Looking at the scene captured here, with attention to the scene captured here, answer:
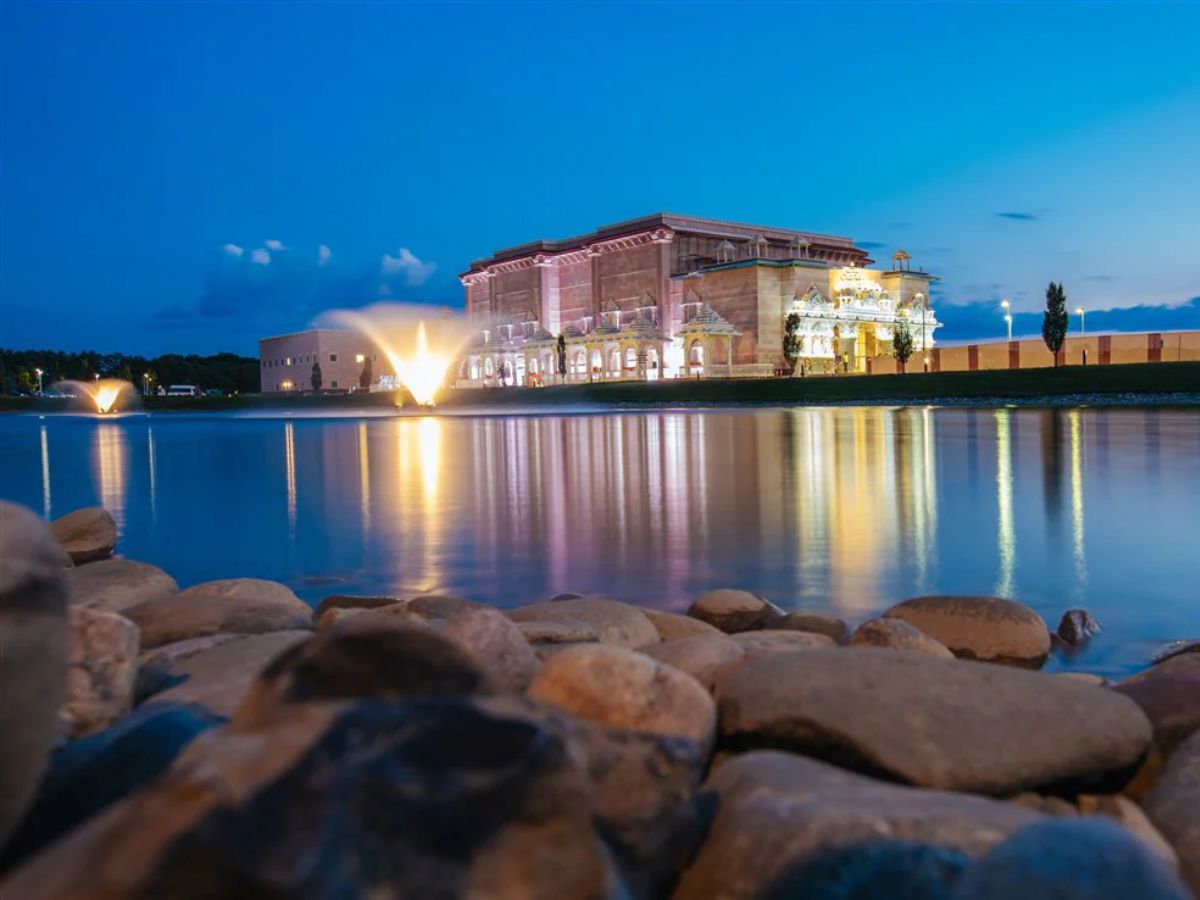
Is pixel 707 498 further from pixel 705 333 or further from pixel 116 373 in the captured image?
pixel 116 373

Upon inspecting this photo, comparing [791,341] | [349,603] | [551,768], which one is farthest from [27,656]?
[791,341]

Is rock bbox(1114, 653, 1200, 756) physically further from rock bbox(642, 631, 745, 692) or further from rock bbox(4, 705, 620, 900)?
rock bbox(4, 705, 620, 900)

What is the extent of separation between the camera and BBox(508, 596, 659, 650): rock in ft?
21.1

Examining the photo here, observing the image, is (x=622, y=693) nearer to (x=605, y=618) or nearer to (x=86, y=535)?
(x=605, y=618)

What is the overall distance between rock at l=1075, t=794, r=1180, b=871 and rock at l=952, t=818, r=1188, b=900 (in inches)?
36.3

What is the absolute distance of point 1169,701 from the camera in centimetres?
465

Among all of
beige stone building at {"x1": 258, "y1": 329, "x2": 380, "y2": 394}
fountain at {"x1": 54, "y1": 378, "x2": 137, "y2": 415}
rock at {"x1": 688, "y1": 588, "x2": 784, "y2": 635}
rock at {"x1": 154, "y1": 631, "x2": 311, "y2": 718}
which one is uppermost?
beige stone building at {"x1": 258, "y1": 329, "x2": 380, "y2": 394}

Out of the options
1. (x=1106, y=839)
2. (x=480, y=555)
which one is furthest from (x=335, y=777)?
(x=480, y=555)

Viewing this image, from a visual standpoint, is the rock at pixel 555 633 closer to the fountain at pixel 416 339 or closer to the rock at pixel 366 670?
the rock at pixel 366 670

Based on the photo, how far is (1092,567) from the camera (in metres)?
10.5

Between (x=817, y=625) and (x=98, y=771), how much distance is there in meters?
5.31

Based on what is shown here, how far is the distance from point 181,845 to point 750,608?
6.29m

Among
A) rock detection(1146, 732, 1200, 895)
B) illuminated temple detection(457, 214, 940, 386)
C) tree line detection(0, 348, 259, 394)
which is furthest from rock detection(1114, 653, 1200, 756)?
tree line detection(0, 348, 259, 394)

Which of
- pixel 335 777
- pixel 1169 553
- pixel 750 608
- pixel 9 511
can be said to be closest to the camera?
pixel 335 777
